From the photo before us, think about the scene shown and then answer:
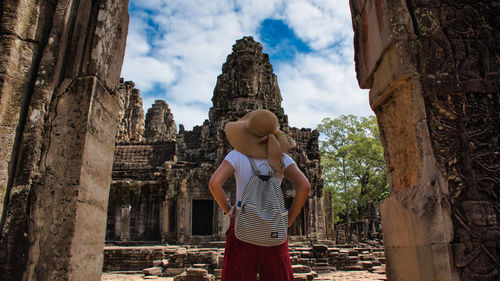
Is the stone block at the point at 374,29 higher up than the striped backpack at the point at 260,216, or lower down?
higher up

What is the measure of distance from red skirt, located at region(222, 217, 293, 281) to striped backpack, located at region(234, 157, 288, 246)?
110 millimetres

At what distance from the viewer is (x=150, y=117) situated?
39.1 meters

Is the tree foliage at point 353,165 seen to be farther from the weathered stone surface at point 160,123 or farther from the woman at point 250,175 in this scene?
the woman at point 250,175

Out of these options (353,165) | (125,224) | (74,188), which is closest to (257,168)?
(74,188)

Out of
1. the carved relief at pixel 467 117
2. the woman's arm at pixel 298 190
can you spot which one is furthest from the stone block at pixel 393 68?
the woman's arm at pixel 298 190

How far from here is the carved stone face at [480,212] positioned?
240 centimetres

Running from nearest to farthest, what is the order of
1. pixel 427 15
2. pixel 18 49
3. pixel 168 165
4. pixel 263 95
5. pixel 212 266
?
pixel 18 49 < pixel 427 15 < pixel 212 266 < pixel 168 165 < pixel 263 95

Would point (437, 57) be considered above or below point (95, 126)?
above

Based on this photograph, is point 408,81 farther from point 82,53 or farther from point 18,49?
→ point 18,49

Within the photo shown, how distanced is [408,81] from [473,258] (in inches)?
54.9

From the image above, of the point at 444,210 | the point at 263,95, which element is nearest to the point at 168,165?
the point at 263,95

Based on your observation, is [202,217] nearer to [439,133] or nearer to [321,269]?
[321,269]

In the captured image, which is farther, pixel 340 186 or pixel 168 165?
pixel 340 186

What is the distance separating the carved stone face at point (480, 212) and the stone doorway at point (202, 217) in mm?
17772
